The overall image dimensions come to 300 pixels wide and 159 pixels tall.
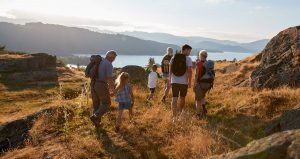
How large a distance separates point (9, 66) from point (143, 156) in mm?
34727

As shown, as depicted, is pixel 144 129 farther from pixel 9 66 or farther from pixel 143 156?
pixel 9 66

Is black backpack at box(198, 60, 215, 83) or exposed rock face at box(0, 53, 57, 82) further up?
black backpack at box(198, 60, 215, 83)

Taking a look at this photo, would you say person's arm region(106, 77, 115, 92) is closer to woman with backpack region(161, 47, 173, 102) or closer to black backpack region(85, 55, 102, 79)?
black backpack region(85, 55, 102, 79)

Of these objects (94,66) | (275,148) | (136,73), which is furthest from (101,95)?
(136,73)

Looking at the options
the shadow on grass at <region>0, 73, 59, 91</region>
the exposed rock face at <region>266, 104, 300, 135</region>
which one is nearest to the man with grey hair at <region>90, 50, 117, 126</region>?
the exposed rock face at <region>266, 104, 300, 135</region>

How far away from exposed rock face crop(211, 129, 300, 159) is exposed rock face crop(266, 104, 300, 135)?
2.82m

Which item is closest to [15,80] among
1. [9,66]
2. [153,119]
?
[9,66]

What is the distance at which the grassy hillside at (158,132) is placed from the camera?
8797mm

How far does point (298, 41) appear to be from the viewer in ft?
49.2

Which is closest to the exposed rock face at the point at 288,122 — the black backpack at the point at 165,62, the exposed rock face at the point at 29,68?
the black backpack at the point at 165,62

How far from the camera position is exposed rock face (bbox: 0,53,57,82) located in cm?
3719

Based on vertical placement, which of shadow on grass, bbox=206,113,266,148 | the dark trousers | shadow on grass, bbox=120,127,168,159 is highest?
the dark trousers

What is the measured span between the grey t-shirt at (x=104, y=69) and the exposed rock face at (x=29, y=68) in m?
27.8

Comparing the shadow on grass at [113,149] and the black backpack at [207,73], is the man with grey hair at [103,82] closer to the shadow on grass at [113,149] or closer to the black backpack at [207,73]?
the shadow on grass at [113,149]
